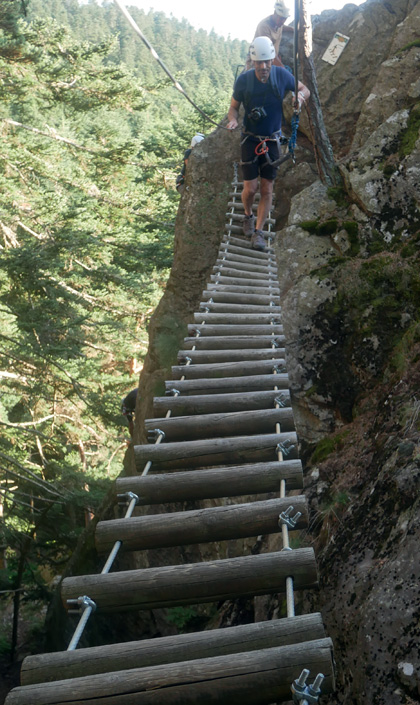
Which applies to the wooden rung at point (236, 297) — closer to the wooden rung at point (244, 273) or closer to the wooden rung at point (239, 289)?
the wooden rung at point (239, 289)

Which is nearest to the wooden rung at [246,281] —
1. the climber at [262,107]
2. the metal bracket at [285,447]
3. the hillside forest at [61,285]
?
the climber at [262,107]

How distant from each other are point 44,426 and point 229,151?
11046mm

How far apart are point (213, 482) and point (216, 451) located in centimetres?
31

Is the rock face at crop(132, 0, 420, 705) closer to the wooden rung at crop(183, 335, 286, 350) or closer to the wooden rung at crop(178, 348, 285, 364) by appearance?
the wooden rung at crop(183, 335, 286, 350)

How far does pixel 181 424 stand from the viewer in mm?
3824

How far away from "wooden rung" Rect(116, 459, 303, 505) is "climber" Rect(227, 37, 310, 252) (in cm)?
428

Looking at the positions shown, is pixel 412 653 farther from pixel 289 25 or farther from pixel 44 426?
pixel 44 426

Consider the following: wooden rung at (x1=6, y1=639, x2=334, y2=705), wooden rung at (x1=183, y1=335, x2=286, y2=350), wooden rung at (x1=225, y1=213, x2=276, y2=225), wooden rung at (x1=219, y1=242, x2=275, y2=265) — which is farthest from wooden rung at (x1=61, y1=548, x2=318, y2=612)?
wooden rung at (x1=225, y1=213, x2=276, y2=225)

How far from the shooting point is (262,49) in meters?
5.86

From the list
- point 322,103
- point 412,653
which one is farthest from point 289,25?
point 412,653

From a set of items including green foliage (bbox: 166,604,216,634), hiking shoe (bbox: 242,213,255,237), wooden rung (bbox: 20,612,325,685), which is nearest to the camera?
wooden rung (bbox: 20,612,325,685)

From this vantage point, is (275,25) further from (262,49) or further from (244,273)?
(244,273)

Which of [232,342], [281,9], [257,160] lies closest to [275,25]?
[281,9]

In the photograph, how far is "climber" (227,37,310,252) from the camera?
6129mm
